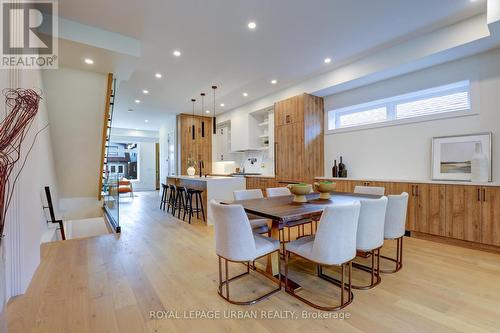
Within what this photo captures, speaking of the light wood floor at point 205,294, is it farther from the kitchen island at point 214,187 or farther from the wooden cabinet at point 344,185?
the kitchen island at point 214,187

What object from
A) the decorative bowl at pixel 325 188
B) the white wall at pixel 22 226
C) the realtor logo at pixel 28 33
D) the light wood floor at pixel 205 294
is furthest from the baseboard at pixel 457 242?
the realtor logo at pixel 28 33

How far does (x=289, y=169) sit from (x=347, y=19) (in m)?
3.21

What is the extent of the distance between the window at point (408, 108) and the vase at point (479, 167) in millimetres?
741

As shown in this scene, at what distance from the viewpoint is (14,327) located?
1.74 m

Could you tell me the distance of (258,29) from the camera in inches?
A: 129

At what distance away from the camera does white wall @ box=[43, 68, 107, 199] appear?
13.6 ft

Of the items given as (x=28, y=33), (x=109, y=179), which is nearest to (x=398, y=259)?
(x=28, y=33)

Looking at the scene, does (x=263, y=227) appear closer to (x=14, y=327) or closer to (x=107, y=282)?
(x=107, y=282)

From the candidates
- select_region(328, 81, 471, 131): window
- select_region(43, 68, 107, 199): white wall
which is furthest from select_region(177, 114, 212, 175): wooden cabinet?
select_region(328, 81, 471, 131): window

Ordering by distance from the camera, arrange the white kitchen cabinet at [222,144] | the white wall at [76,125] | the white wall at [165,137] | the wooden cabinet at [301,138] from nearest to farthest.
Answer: the white wall at [76,125]
the wooden cabinet at [301,138]
the white kitchen cabinet at [222,144]
the white wall at [165,137]

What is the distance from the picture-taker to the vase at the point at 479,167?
3.31 meters

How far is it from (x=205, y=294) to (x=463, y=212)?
3.69 m

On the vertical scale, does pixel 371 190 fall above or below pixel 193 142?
below

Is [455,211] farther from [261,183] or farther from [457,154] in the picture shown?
[261,183]
